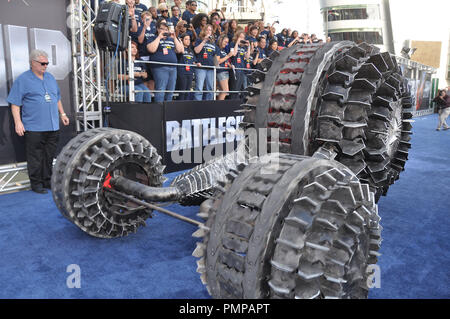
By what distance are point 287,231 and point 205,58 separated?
7764mm

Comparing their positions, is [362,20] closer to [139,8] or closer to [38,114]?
[139,8]

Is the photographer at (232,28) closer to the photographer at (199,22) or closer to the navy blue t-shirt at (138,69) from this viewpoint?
the photographer at (199,22)

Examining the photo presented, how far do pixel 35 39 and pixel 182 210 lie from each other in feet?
13.3

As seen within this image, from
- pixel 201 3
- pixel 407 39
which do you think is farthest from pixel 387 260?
pixel 407 39

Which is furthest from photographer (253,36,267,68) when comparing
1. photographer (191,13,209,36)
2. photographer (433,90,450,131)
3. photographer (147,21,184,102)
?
photographer (433,90,450,131)

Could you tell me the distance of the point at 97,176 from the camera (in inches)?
134

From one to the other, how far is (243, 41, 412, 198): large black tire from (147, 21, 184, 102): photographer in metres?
4.62

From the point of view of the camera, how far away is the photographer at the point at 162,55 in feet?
24.4

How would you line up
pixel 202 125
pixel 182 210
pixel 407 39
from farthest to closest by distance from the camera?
pixel 407 39, pixel 202 125, pixel 182 210

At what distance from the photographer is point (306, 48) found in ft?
10.5

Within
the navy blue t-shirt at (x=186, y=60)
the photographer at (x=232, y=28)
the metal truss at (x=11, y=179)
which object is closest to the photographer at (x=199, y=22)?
the navy blue t-shirt at (x=186, y=60)

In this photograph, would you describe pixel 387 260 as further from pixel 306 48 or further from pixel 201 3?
pixel 201 3

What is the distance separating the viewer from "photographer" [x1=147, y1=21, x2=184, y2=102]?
7.44 meters

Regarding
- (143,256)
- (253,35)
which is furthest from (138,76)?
(253,35)
